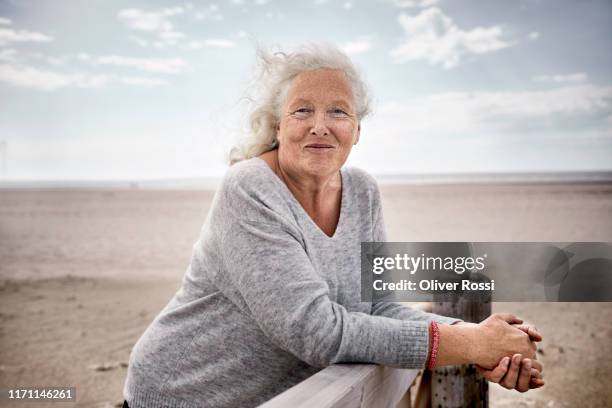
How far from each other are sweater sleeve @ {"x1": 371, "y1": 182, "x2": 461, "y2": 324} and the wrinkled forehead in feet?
1.42

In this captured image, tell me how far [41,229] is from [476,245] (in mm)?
17939

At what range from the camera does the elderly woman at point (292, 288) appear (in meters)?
1.33

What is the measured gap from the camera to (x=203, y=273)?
1576 mm

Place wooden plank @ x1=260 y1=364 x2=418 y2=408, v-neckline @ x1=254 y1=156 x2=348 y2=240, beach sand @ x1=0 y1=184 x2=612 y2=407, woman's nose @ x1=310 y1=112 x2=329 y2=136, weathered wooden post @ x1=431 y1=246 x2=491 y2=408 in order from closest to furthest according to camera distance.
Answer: wooden plank @ x1=260 y1=364 x2=418 y2=408, v-neckline @ x1=254 y1=156 x2=348 y2=240, woman's nose @ x1=310 y1=112 x2=329 y2=136, weathered wooden post @ x1=431 y1=246 x2=491 y2=408, beach sand @ x1=0 y1=184 x2=612 y2=407

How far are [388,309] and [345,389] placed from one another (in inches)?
27.8

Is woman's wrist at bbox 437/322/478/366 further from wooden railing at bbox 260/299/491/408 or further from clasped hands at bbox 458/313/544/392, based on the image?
wooden railing at bbox 260/299/491/408

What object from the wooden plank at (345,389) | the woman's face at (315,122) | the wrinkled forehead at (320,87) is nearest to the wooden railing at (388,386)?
the wooden plank at (345,389)

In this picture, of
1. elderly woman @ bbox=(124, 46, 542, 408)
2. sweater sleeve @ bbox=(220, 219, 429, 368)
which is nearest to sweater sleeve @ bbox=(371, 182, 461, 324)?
elderly woman @ bbox=(124, 46, 542, 408)

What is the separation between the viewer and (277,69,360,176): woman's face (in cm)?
169

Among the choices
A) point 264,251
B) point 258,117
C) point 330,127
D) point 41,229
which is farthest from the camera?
point 41,229

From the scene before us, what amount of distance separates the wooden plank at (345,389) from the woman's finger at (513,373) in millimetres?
305

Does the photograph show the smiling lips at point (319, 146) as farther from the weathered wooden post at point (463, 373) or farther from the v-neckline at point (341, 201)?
the weathered wooden post at point (463, 373)

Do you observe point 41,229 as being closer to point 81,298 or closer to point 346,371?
point 81,298

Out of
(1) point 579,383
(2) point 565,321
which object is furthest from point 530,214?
(1) point 579,383
